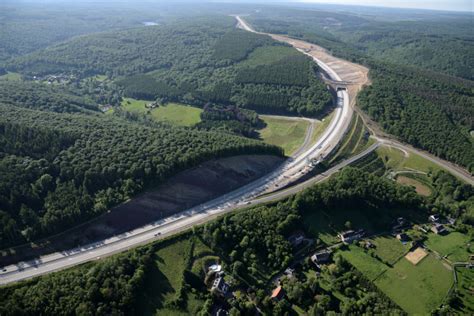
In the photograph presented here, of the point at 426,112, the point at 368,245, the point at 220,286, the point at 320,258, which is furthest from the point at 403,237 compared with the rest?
the point at 426,112

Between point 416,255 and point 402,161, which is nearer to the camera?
point 416,255

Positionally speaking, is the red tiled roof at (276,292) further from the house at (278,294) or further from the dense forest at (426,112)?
the dense forest at (426,112)

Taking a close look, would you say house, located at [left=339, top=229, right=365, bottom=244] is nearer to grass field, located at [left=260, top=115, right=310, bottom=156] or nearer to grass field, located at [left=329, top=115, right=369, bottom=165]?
grass field, located at [left=329, top=115, right=369, bottom=165]

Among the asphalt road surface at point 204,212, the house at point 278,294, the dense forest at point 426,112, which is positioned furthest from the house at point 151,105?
the house at point 278,294

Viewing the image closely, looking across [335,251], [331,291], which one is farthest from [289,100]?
[331,291]

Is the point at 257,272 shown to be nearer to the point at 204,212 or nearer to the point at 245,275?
the point at 245,275

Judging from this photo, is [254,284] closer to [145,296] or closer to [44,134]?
[145,296]

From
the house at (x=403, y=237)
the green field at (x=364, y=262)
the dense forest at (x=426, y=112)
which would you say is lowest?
the green field at (x=364, y=262)
